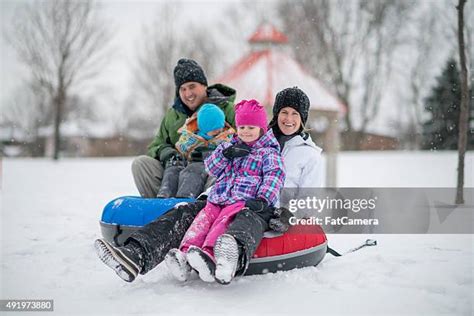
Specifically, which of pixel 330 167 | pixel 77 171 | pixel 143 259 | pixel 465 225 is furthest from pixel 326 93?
pixel 77 171

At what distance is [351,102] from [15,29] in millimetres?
14132

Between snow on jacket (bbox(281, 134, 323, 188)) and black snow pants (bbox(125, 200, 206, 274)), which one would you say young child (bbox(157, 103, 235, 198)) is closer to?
black snow pants (bbox(125, 200, 206, 274))

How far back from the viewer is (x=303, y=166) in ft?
10.5

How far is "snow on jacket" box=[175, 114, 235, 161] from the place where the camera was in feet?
12.7

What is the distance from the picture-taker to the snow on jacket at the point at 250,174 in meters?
A: 2.93

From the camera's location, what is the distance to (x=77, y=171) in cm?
1098

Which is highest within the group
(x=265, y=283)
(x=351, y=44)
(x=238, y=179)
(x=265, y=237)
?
(x=351, y=44)

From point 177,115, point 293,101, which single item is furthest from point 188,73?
point 293,101

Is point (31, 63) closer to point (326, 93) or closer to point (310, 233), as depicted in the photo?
point (326, 93)

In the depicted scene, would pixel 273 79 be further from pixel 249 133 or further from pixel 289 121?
Result: pixel 249 133

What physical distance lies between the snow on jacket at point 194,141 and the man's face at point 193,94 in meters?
0.20

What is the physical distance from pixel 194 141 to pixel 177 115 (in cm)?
48

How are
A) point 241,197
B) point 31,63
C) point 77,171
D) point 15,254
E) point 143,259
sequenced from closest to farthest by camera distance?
point 143,259 < point 241,197 < point 15,254 < point 77,171 < point 31,63

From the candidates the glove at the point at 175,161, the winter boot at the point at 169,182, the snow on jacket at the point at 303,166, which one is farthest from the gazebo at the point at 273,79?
the snow on jacket at the point at 303,166
